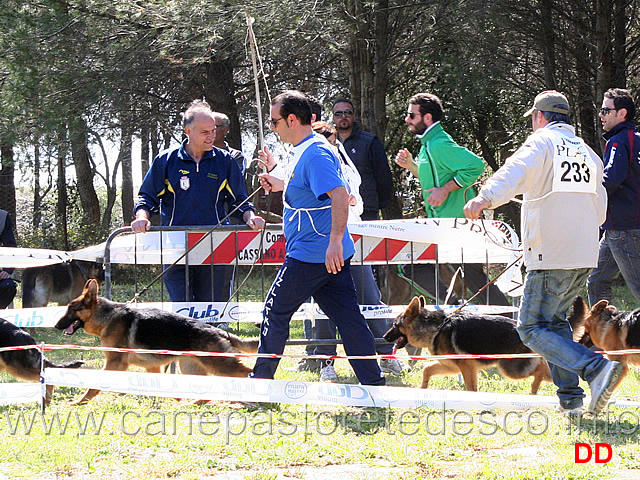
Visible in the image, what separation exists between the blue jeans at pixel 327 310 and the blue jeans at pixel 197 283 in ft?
5.16

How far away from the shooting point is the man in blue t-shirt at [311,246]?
475 cm

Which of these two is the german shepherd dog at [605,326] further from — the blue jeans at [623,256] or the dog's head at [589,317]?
the blue jeans at [623,256]

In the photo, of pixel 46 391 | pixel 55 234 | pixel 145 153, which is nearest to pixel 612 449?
pixel 46 391

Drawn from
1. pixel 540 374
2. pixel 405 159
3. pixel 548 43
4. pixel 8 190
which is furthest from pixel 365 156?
pixel 8 190

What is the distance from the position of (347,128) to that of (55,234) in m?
11.9

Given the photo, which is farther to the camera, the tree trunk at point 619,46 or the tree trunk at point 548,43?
the tree trunk at point 548,43

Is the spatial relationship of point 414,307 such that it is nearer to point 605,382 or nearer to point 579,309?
point 579,309

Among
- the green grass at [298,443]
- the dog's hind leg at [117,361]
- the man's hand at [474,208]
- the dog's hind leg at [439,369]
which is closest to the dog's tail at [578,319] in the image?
the dog's hind leg at [439,369]

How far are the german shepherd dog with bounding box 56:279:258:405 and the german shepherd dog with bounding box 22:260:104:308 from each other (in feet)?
14.6

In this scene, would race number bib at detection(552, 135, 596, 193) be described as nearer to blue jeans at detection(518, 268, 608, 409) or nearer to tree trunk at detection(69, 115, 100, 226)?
blue jeans at detection(518, 268, 608, 409)

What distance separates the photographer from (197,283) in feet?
21.6

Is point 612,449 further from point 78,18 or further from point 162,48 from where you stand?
point 78,18

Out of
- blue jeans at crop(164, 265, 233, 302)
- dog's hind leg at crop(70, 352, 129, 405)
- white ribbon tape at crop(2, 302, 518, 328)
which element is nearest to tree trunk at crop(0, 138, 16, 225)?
white ribbon tape at crop(2, 302, 518, 328)

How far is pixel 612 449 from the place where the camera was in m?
3.96
